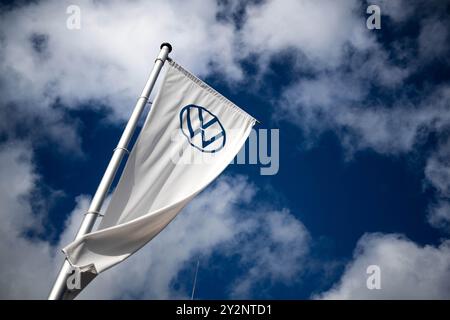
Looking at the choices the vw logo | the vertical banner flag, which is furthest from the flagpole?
the vw logo

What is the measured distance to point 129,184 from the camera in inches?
253

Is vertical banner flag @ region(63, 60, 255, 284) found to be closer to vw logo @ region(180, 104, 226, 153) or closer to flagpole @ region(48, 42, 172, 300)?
vw logo @ region(180, 104, 226, 153)

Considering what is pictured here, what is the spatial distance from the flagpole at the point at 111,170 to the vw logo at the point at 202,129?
931 millimetres

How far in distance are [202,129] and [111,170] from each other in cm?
213

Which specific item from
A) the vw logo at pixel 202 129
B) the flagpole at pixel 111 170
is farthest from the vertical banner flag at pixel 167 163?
the flagpole at pixel 111 170

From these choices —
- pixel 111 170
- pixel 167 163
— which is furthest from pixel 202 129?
pixel 111 170

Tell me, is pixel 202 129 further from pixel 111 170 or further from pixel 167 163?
pixel 111 170

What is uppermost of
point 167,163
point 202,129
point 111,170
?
point 202,129

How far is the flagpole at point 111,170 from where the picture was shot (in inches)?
216

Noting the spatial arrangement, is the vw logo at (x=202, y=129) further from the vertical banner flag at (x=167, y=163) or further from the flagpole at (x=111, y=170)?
the flagpole at (x=111, y=170)

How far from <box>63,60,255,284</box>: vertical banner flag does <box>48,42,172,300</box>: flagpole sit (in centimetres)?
22

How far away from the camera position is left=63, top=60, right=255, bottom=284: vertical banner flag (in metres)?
5.74

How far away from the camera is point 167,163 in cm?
707
